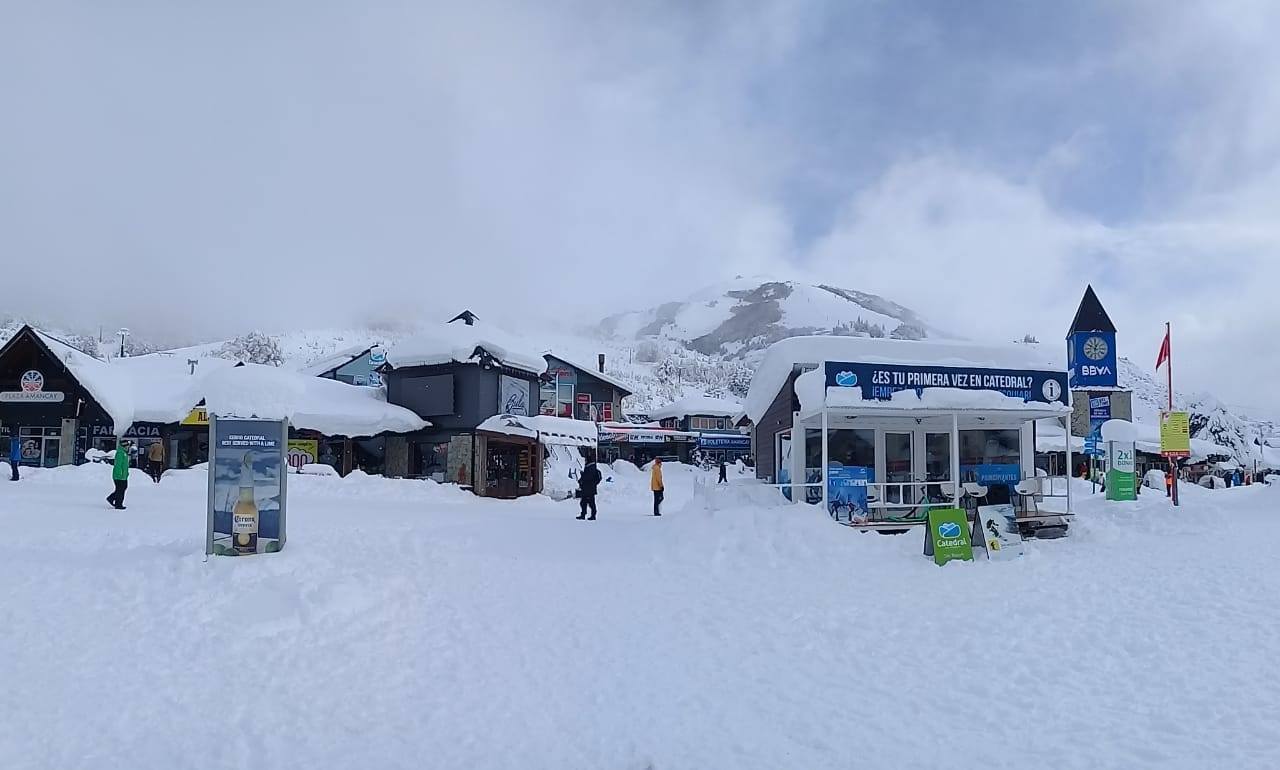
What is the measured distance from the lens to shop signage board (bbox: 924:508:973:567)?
1294cm

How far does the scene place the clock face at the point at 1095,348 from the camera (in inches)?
963

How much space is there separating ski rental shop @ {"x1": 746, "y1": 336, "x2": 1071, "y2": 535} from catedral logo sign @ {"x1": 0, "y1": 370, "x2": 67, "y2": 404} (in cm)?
2676

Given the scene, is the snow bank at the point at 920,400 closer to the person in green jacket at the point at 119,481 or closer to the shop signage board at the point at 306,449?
the person in green jacket at the point at 119,481

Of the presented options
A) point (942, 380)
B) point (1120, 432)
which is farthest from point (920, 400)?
point (1120, 432)

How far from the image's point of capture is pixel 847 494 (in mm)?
16297

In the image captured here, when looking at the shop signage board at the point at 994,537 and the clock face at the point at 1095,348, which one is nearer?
the shop signage board at the point at 994,537

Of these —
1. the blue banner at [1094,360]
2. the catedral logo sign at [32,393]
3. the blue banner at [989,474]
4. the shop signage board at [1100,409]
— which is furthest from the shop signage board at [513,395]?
the shop signage board at [1100,409]

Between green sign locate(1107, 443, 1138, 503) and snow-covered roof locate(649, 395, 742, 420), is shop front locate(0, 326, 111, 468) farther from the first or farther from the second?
snow-covered roof locate(649, 395, 742, 420)

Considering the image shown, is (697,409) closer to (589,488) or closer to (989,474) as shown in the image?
(589,488)

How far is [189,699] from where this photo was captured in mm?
7105

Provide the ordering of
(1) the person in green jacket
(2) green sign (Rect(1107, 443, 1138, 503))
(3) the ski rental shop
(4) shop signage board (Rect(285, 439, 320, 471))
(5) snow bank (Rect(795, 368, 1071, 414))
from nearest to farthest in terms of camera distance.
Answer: (5) snow bank (Rect(795, 368, 1071, 414)), (3) the ski rental shop, (1) the person in green jacket, (2) green sign (Rect(1107, 443, 1138, 503)), (4) shop signage board (Rect(285, 439, 320, 471))

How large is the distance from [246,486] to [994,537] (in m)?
11.2

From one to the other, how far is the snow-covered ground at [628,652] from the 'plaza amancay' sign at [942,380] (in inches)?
122

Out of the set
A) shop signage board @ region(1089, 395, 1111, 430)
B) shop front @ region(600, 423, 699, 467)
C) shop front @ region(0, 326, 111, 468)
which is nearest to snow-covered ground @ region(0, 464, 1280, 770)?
shop signage board @ region(1089, 395, 1111, 430)
